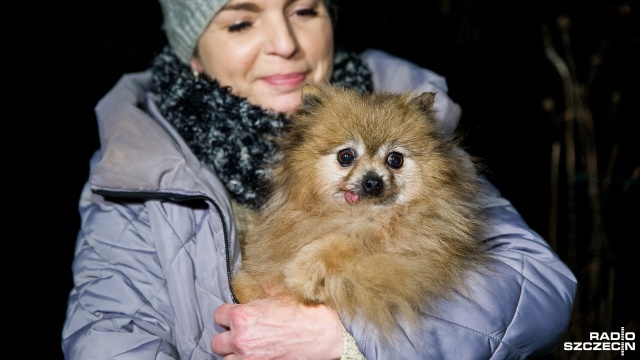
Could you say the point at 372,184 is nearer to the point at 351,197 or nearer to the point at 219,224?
the point at 351,197

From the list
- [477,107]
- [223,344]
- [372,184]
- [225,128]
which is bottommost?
[223,344]

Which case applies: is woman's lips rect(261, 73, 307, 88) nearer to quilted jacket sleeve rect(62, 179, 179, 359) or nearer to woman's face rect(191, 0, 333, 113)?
woman's face rect(191, 0, 333, 113)

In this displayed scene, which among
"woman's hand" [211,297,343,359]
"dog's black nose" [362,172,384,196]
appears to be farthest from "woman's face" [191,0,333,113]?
"woman's hand" [211,297,343,359]

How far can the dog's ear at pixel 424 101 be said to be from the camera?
2178 mm

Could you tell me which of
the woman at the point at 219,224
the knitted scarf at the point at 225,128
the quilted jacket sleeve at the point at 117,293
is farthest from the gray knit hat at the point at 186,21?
the quilted jacket sleeve at the point at 117,293

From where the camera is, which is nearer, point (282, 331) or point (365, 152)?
point (282, 331)

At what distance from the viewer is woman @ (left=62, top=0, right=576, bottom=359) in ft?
Answer: 6.29

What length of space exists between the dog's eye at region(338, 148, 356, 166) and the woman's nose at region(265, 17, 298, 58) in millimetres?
647

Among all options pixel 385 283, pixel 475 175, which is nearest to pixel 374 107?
pixel 475 175

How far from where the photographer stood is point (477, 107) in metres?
4.24

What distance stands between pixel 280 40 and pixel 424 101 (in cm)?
68

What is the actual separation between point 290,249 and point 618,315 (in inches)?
108

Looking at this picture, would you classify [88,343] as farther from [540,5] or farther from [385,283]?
[540,5]

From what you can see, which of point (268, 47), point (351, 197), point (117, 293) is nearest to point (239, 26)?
point (268, 47)
